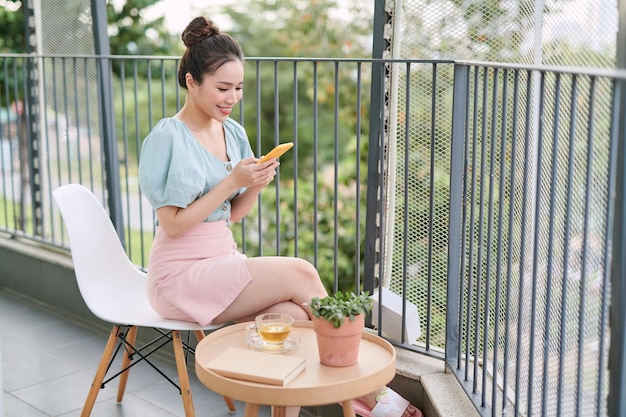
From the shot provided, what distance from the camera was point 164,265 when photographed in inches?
97.7

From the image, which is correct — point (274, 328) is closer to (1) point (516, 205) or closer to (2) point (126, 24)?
(1) point (516, 205)

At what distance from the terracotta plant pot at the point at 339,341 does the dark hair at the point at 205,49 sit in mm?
847

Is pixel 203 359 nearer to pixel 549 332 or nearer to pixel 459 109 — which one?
pixel 549 332

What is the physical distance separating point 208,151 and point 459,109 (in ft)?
2.46

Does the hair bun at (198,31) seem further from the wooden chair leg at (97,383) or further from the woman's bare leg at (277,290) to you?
the wooden chair leg at (97,383)

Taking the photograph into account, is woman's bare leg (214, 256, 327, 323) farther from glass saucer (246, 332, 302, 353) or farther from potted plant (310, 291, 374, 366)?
potted plant (310, 291, 374, 366)

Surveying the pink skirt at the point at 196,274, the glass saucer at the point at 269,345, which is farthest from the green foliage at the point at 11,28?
the glass saucer at the point at 269,345

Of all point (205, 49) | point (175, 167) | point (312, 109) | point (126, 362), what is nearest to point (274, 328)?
point (175, 167)

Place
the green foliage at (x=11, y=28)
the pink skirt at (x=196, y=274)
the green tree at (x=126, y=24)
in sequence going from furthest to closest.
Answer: the green tree at (x=126, y=24) → the green foliage at (x=11, y=28) → the pink skirt at (x=196, y=274)

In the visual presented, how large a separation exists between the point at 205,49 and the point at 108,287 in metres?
0.84

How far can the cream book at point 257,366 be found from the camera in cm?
184

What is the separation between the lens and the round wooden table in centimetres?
181

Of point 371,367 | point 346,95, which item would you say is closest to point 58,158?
point 371,367

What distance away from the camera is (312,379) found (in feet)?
6.15
